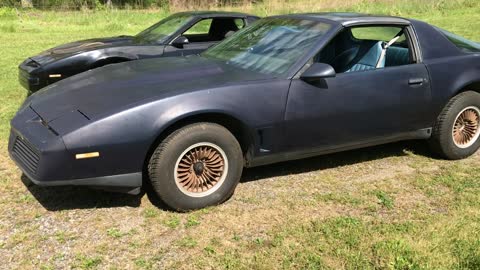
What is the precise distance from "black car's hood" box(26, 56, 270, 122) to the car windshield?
16cm

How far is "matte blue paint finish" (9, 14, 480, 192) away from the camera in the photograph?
316 centimetres

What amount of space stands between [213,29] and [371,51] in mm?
3871

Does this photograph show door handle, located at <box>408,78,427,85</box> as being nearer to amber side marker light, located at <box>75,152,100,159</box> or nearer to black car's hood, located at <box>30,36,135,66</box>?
amber side marker light, located at <box>75,152,100,159</box>

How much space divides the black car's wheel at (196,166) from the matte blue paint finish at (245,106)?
114 millimetres

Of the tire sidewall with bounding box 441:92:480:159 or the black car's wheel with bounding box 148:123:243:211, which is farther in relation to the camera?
the tire sidewall with bounding box 441:92:480:159

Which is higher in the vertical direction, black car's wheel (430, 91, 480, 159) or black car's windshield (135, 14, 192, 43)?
black car's windshield (135, 14, 192, 43)

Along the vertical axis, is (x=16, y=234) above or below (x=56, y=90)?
below

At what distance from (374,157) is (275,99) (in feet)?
5.41

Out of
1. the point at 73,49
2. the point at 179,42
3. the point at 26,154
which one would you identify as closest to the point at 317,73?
the point at 26,154

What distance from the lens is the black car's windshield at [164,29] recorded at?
23.7 feet

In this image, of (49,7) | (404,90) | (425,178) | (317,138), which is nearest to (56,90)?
(317,138)

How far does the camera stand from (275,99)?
12.0 ft

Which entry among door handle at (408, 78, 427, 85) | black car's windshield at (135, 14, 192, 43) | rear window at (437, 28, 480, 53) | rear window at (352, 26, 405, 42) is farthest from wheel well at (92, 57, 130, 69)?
rear window at (437, 28, 480, 53)

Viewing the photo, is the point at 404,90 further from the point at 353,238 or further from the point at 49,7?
the point at 49,7
